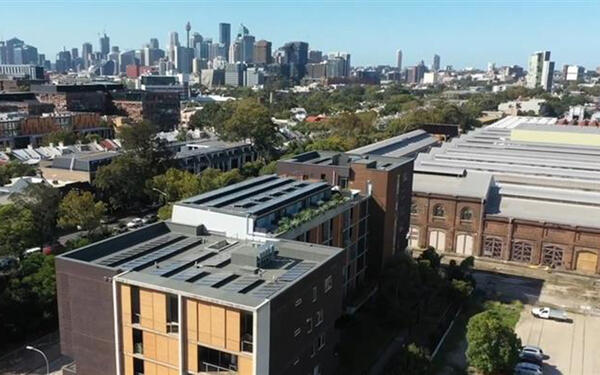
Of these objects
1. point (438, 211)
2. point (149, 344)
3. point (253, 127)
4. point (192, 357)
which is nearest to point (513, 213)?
point (438, 211)

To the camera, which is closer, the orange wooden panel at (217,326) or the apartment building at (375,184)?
the orange wooden panel at (217,326)

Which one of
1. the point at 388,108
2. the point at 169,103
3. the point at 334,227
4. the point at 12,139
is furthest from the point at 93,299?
the point at 388,108

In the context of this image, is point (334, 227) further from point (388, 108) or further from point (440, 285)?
point (388, 108)

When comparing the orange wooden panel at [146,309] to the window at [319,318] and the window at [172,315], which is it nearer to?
the window at [172,315]

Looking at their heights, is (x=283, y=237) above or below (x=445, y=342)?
above

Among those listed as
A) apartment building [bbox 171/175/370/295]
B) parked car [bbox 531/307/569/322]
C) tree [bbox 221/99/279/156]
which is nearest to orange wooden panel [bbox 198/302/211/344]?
apartment building [bbox 171/175/370/295]

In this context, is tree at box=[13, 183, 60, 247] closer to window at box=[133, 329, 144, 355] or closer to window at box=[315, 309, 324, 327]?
window at box=[133, 329, 144, 355]

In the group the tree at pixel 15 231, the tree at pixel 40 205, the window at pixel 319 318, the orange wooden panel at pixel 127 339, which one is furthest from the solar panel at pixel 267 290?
the tree at pixel 40 205
